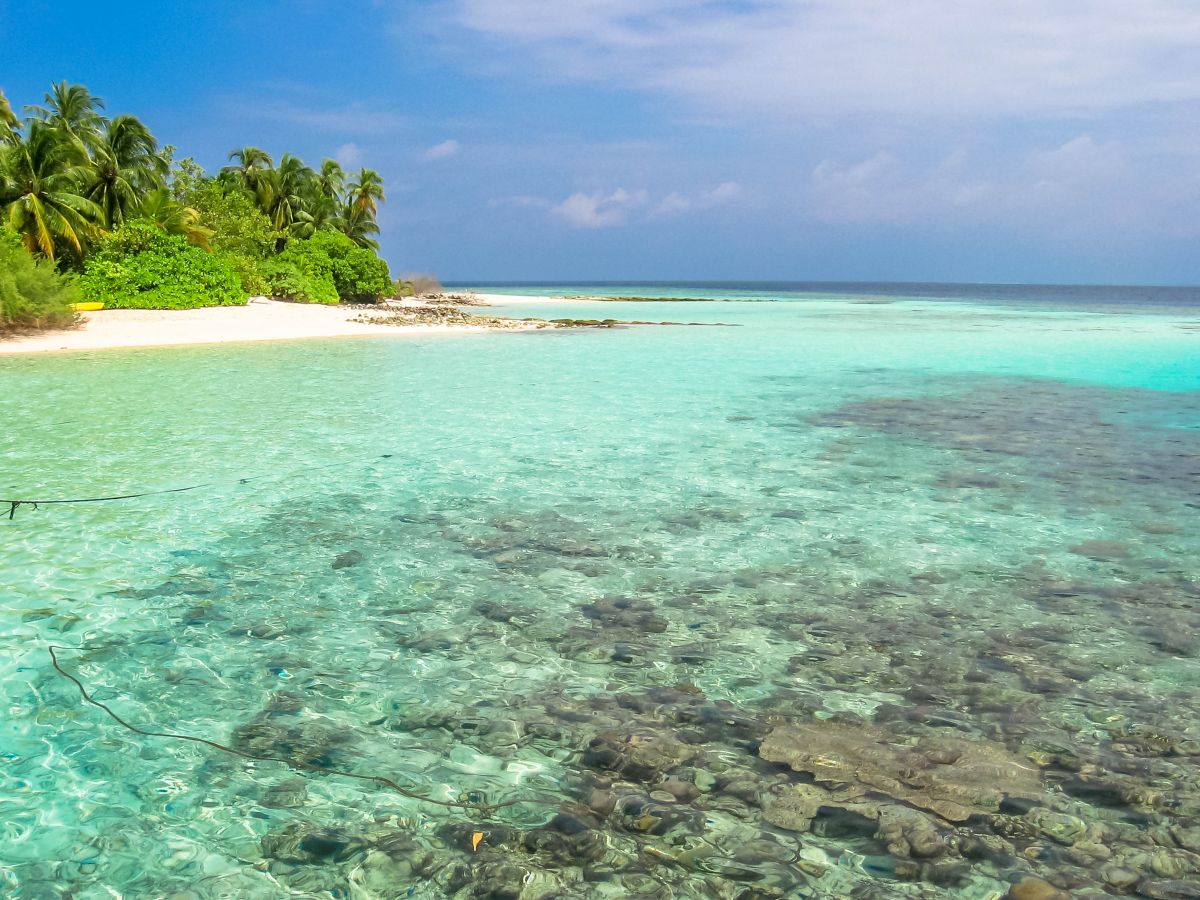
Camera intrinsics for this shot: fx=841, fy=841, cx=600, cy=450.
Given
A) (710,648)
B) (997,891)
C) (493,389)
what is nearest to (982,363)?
(493,389)

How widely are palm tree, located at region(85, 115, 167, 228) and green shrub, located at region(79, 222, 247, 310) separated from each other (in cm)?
452

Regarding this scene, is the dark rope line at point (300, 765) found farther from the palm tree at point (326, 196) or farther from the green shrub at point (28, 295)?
the palm tree at point (326, 196)

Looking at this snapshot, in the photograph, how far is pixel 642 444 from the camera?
11656 mm

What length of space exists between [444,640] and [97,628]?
2211 mm

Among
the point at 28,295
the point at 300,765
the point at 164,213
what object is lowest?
the point at 300,765

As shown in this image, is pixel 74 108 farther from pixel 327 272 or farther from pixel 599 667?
pixel 599 667

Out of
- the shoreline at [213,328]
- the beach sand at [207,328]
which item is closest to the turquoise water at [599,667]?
the shoreline at [213,328]

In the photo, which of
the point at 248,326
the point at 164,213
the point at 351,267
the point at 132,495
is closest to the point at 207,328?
the point at 248,326

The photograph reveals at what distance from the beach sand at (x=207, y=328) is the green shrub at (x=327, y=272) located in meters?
3.72

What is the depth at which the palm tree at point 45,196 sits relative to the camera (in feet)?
98.5

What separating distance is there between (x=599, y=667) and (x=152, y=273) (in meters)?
30.8

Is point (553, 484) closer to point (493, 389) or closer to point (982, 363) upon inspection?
point (493, 389)

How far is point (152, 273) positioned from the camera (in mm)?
30047

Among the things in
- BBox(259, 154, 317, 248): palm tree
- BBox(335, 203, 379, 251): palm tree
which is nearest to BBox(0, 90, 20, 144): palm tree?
BBox(259, 154, 317, 248): palm tree
